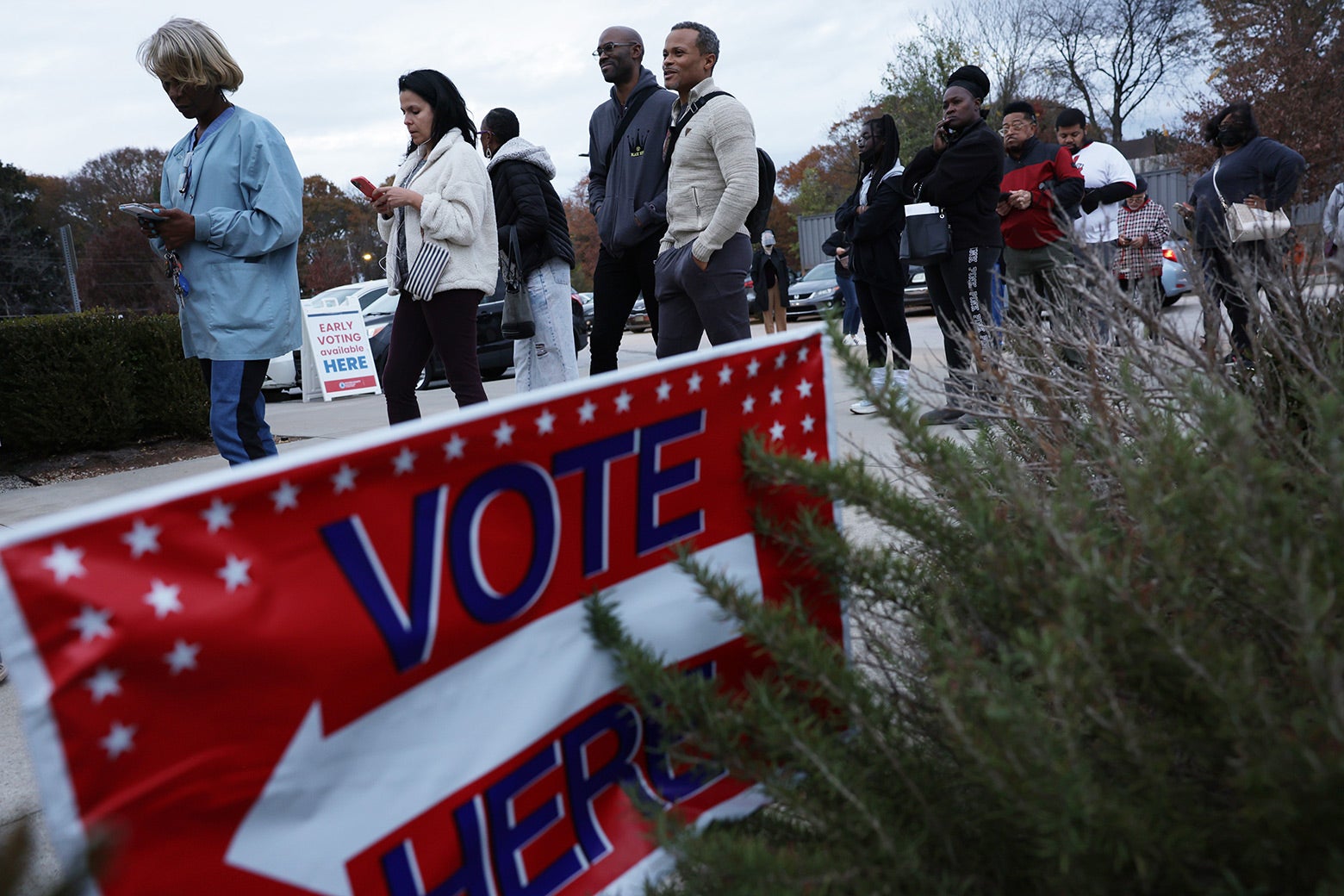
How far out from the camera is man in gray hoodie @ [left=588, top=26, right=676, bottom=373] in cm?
496

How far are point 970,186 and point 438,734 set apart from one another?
5.00 metres

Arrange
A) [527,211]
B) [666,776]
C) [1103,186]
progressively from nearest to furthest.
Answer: [666,776] < [527,211] < [1103,186]

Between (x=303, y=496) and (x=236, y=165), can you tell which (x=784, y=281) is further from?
(x=303, y=496)

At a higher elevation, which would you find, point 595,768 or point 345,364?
point 595,768

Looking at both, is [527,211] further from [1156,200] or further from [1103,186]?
[1156,200]

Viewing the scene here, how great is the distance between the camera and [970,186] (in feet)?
18.6

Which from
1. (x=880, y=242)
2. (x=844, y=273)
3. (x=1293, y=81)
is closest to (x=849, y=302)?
(x=844, y=273)

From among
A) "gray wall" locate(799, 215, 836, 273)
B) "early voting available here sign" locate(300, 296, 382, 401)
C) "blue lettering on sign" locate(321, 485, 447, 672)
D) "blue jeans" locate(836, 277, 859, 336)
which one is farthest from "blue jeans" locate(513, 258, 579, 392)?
"gray wall" locate(799, 215, 836, 273)

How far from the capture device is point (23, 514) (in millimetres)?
→ 5777

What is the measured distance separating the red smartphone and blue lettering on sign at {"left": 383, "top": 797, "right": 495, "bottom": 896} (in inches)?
130

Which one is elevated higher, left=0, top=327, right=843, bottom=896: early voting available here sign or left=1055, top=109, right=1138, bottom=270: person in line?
left=1055, top=109, right=1138, bottom=270: person in line

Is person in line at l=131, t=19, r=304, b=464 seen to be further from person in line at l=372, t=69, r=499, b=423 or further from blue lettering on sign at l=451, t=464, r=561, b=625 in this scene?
blue lettering on sign at l=451, t=464, r=561, b=625

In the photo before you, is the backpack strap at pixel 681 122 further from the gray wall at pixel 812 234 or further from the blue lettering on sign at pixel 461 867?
the gray wall at pixel 812 234

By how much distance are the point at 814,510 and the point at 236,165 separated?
3015 millimetres
